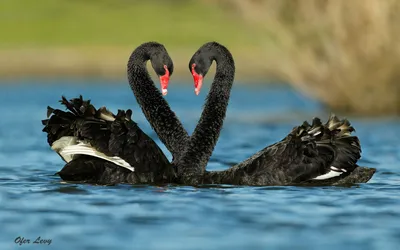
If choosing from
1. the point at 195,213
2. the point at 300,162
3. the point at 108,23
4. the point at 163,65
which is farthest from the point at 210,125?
the point at 108,23

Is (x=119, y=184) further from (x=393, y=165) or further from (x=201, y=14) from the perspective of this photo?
(x=201, y=14)

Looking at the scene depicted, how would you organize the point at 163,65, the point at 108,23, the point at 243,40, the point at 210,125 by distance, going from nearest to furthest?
the point at 163,65 → the point at 210,125 → the point at 243,40 → the point at 108,23

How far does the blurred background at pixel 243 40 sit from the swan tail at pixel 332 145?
6.88 m

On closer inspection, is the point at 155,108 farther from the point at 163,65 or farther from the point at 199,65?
the point at 199,65

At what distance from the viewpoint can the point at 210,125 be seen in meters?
8.73

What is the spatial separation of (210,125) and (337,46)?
7.22 meters

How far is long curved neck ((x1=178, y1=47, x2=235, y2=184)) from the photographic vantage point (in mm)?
8383

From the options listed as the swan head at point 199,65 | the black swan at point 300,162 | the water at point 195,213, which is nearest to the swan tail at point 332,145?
the black swan at point 300,162

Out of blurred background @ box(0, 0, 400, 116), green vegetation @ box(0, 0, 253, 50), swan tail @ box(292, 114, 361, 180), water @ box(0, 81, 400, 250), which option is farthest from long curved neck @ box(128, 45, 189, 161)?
green vegetation @ box(0, 0, 253, 50)

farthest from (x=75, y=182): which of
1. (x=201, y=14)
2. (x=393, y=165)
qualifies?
(x=201, y=14)

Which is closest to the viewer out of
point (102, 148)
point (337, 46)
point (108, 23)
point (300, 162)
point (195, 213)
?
point (195, 213)

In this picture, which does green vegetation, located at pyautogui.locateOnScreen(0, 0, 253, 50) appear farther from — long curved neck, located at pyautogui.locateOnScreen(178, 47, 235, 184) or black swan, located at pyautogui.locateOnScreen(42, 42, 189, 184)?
black swan, located at pyautogui.locateOnScreen(42, 42, 189, 184)

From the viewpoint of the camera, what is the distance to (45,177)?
9008 millimetres

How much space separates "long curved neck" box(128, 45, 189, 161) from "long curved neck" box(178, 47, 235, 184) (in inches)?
5.6
